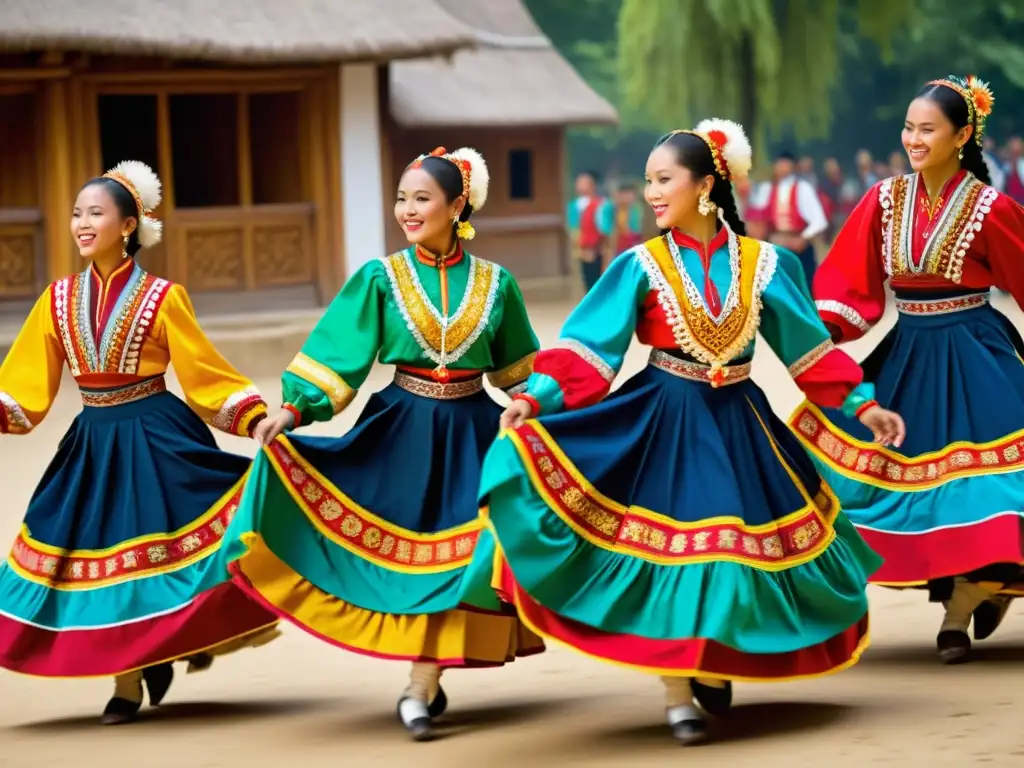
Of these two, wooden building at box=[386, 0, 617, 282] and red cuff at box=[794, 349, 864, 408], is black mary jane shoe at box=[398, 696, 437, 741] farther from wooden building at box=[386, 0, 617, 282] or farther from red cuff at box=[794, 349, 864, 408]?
wooden building at box=[386, 0, 617, 282]

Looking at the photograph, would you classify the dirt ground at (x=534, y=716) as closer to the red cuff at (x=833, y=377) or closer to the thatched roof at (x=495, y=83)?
the red cuff at (x=833, y=377)

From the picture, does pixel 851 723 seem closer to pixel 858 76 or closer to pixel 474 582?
pixel 474 582

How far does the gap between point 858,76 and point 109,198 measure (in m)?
38.6

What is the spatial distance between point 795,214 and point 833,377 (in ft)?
45.7

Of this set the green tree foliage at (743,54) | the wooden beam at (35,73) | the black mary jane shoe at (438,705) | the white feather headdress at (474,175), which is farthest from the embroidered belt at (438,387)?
the green tree foliage at (743,54)

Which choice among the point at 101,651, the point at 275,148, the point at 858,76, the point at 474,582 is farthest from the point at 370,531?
the point at 858,76

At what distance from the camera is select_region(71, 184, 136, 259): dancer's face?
632 cm

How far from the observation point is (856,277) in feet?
22.8

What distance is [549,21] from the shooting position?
45812 millimetres

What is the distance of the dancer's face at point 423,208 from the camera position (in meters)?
6.17

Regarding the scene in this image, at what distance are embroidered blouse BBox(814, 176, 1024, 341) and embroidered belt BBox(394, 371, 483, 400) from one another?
1.46 m

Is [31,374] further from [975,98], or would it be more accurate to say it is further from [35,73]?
[35,73]

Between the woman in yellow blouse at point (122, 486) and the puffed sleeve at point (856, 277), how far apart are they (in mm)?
2064

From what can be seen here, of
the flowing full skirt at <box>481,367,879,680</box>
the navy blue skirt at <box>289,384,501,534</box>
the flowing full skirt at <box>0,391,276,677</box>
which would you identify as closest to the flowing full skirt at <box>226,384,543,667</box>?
the navy blue skirt at <box>289,384,501,534</box>
